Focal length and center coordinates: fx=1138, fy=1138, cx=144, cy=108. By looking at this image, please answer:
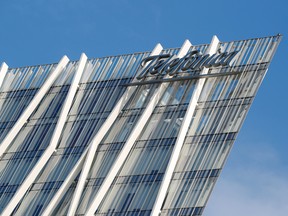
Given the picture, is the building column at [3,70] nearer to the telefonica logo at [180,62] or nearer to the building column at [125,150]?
the telefonica logo at [180,62]

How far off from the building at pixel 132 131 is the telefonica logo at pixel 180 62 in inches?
4.0

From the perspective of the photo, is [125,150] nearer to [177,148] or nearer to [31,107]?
[177,148]

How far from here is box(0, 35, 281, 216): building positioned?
340 ft

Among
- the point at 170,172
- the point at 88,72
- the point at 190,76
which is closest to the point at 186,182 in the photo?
the point at 170,172

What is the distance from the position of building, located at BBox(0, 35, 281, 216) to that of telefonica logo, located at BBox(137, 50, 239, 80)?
0.33ft

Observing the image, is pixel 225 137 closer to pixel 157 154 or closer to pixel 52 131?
pixel 157 154

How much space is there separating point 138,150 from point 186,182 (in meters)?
7.50

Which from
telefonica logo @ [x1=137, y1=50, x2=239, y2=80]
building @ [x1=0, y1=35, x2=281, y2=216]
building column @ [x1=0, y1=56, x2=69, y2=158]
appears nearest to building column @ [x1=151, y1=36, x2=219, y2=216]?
building @ [x1=0, y1=35, x2=281, y2=216]

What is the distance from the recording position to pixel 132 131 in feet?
354

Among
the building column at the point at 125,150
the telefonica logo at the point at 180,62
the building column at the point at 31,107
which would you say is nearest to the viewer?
the building column at the point at 125,150

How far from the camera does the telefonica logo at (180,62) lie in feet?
358

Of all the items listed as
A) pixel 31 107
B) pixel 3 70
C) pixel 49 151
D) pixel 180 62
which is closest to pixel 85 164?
pixel 49 151

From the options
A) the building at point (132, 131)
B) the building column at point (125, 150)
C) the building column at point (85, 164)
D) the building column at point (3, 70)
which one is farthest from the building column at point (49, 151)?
the building column at point (3, 70)

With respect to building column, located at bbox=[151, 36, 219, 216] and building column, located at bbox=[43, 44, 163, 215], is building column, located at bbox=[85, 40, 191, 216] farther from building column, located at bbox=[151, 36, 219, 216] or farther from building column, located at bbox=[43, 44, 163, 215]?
building column, located at bbox=[151, 36, 219, 216]
